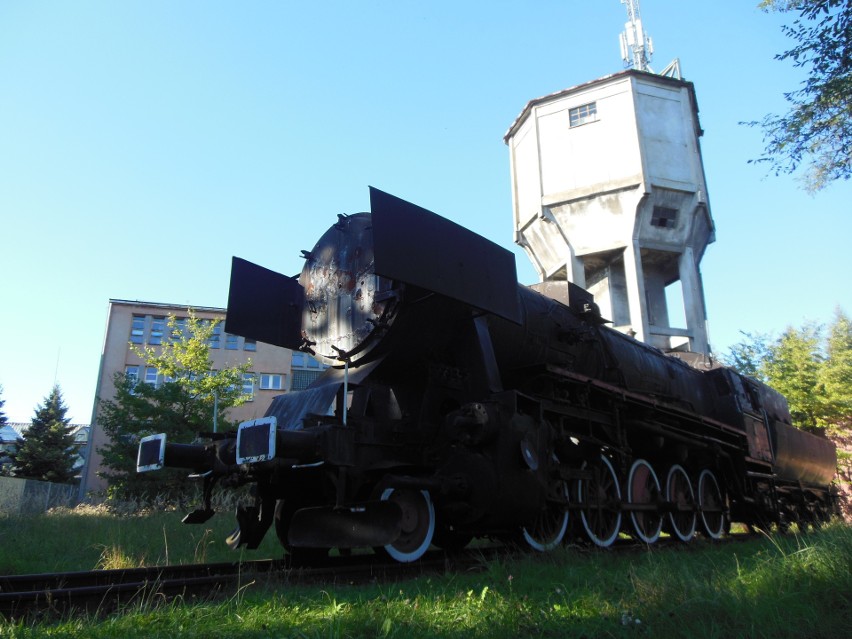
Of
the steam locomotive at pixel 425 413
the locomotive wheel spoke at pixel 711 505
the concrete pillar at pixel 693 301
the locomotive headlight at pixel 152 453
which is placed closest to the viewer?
the steam locomotive at pixel 425 413

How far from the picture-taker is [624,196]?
2425 cm

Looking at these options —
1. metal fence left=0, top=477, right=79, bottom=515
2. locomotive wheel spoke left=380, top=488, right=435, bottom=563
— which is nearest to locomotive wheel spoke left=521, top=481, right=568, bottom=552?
locomotive wheel spoke left=380, top=488, right=435, bottom=563

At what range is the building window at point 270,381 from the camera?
37.6 meters

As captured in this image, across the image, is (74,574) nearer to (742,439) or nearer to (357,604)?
(357,604)

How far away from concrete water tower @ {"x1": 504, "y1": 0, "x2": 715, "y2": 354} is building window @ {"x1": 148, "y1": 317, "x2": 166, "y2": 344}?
23.0m

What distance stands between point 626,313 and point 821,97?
788 inches

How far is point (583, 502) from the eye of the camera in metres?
7.25

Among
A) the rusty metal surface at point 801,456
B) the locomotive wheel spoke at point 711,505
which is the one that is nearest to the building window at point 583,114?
the rusty metal surface at point 801,456

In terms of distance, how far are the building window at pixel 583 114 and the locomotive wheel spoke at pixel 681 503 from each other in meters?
19.9

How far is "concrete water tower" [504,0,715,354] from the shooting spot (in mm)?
24203

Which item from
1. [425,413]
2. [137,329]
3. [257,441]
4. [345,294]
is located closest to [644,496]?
[425,413]

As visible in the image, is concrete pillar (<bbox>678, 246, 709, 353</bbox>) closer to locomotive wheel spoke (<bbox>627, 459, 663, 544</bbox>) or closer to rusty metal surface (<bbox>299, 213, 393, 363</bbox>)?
locomotive wheel spoke (<bbox>627, 459, 663, 544</bbox>)

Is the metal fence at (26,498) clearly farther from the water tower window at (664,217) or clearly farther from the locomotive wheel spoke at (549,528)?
the water tower window at (664,217)

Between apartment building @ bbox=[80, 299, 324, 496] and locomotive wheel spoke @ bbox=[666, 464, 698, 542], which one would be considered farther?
apartment building @ bbox=[80, 299, 324, 496]
